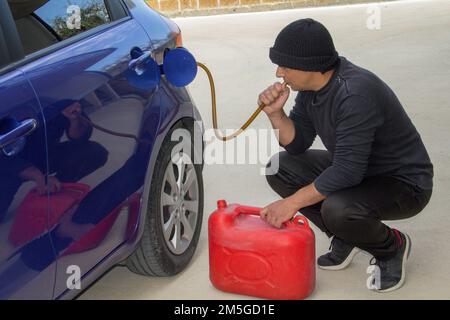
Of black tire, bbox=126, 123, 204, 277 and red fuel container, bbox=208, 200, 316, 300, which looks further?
black tire, bbox=126, 123, 204, 277

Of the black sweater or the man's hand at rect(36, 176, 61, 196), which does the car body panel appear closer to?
the man's hand at rect(36, 176, 61, 196)

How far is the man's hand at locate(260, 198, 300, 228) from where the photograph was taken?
9.80 ft

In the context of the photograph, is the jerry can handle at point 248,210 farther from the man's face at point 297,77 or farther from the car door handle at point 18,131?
the car door handle at point 18,131

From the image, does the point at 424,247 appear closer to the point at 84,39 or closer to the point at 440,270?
the point at 440,270

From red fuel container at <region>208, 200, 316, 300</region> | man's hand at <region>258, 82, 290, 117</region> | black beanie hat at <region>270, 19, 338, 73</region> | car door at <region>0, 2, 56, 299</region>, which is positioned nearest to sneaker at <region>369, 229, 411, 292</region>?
red fuel container at <region>208, 200, 316, 300</region>

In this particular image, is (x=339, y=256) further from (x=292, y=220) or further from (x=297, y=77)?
(x=297, y=77)

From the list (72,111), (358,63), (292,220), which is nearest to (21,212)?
(72,111)

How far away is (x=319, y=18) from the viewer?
11531 mm

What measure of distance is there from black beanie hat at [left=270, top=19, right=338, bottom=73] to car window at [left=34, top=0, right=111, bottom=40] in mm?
749

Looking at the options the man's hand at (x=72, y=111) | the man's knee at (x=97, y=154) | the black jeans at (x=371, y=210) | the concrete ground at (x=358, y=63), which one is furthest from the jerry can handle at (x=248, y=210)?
the man's hand at (x=72, y=111)

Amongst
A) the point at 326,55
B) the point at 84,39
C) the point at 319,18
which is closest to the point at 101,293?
the point at 84,39

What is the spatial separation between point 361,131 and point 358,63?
5.11 meters

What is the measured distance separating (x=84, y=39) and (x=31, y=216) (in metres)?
0.86

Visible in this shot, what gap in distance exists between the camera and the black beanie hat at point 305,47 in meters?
2.88
